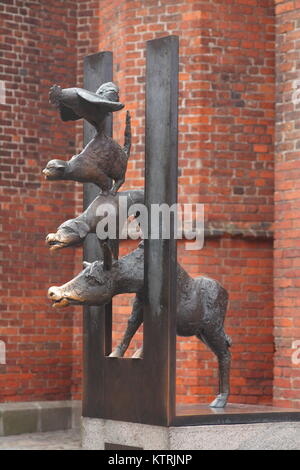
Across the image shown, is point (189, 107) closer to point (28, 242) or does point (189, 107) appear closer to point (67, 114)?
point (28, 242)

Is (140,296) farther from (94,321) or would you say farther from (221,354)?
(221,354)

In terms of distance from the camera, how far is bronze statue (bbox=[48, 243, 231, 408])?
6363mm

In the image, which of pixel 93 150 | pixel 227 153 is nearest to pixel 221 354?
pixel 93 150

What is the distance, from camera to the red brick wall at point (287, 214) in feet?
31.9

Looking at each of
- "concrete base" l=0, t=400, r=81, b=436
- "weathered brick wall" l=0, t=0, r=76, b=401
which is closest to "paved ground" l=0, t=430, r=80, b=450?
"concrete base" l=0, t=400, r=81, b=436

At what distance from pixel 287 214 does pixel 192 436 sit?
402 centimetres

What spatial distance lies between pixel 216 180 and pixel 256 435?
3980 millimetres

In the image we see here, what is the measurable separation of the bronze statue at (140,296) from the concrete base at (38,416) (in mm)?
4497

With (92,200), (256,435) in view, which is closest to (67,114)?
(92,200)

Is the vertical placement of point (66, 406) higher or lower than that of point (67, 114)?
lower

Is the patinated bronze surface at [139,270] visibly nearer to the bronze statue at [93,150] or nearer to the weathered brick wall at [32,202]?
the bronze statue at [93,150]

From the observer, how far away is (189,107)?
10148mm

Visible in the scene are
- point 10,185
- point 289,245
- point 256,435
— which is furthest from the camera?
point 10,185

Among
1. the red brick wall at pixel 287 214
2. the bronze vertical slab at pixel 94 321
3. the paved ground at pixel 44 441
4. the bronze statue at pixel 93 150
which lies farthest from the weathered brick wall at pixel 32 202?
the bronze statue at pixel 93 150
